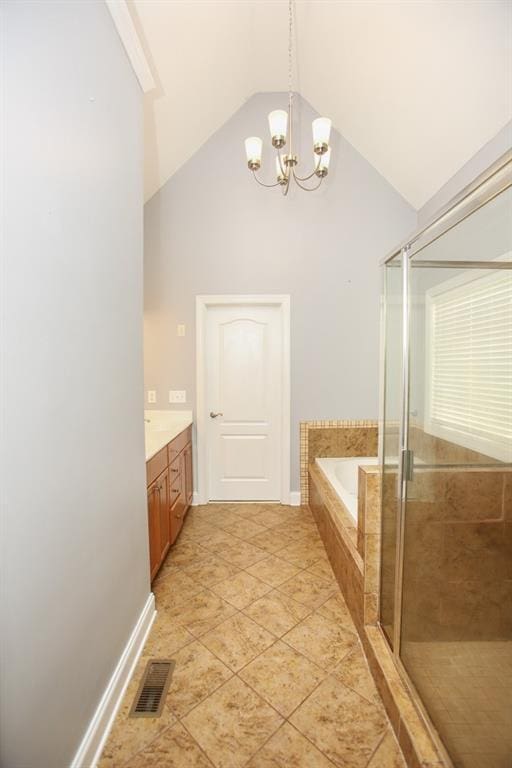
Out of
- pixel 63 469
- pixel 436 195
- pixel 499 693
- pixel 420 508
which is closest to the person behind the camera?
pixel 63 469

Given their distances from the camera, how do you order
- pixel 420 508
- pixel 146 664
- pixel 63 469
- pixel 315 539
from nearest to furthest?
pixel 63 469 → pixel 420 508 → pixel 146 664 → pixel 315 539

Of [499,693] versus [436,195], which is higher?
[436,195]

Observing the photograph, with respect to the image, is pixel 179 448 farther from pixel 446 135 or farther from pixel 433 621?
pixel 446 135

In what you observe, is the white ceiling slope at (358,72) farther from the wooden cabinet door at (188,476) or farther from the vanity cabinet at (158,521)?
the vanity cabinet at (158,521)

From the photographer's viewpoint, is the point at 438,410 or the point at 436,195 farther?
the point at 436,195

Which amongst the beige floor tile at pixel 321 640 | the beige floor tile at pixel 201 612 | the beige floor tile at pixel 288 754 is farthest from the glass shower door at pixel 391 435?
the beige floor tile at pixel 201 612

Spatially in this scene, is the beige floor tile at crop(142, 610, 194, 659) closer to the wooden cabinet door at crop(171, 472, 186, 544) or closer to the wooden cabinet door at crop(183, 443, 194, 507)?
the wooden cabinet door at crop(171, 472, 186, 544)

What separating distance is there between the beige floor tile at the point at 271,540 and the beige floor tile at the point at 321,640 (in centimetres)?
72

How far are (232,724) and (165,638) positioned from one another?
54cm

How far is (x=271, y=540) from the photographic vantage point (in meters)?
2.56

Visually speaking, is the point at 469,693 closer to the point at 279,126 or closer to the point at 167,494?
the point at 167,494

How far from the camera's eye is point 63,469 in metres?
0.99

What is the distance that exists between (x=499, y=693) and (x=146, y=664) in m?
1.43

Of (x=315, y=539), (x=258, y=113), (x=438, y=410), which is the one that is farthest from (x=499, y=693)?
(x=258, y=113)
